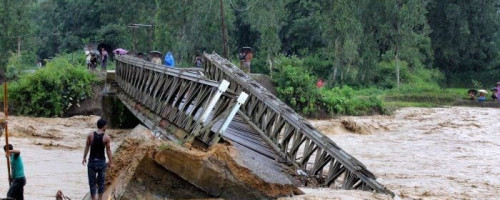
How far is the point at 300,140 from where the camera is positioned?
51.3 ft

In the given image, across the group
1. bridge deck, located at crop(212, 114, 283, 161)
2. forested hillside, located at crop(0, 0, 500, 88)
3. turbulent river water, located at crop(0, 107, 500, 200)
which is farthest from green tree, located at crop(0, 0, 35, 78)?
bridge deck, located at crop(212, 114, 283, 161)

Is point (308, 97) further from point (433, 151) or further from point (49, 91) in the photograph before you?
point (49, 91)

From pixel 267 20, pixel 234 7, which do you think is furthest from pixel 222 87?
pixel 234 7

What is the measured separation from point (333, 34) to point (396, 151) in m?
25.1

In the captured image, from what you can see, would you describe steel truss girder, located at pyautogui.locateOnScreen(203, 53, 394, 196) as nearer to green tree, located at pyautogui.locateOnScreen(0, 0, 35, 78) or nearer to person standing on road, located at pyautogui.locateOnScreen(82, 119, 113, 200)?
person standing on road, located at pyautogui.locateOnScreen(82, 119, 113, 200)

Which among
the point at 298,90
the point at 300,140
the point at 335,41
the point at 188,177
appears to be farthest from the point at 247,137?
the point at 335,41

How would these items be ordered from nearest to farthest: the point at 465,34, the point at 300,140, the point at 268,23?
the point at 300,140 < the point at 268,23 < the point at 465,34

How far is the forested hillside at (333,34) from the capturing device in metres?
49.3

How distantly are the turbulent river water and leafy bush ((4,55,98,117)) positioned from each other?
1.57 m

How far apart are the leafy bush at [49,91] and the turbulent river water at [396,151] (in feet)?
5.16

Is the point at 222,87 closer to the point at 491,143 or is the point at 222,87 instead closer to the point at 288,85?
the point at 491,143

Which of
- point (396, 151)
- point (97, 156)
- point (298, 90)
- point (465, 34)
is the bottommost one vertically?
point (396, 151)

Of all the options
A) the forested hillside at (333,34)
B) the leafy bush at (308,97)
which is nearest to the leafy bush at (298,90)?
the leafy bush at (308,97)

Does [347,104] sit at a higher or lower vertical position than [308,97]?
lower
